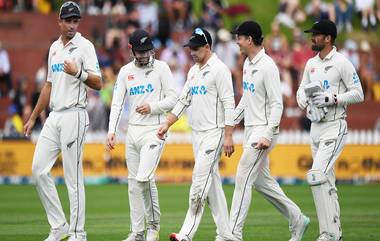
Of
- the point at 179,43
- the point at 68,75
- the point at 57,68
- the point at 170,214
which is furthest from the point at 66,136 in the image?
the point at 179,43

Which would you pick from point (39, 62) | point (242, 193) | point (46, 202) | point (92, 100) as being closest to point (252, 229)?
point (242, 193)

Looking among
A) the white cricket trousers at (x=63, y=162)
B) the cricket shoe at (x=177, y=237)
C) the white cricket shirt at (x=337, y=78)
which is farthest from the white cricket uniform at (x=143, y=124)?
the white cricket shirt at (x=337, y=78)

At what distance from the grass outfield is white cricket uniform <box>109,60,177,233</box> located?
2.40 ft

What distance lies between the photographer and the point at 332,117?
1410 centimetres

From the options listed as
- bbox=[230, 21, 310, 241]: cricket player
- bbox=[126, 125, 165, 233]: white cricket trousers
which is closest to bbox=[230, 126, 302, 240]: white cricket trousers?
bbox=[230, 21, 310, 241]: cricket player

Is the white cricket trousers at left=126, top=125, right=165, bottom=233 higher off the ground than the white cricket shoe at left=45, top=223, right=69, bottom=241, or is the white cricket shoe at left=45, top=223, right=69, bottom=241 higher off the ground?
the white cricket trousers at left=126, top=125, right=165, bottom=233

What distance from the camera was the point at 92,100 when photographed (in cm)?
2986

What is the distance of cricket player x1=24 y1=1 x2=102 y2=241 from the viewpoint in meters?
13.9

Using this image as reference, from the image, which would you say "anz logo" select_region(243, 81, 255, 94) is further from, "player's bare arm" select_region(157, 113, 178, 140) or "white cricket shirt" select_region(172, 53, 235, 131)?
"player's bare arm" select_region(157, 113, 178, 140)

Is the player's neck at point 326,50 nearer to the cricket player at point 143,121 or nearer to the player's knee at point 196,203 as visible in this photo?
the cricket player at point 143,121

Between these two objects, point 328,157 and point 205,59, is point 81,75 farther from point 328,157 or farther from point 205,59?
point 328,157

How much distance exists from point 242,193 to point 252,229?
265cm

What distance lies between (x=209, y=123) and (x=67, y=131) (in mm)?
1755

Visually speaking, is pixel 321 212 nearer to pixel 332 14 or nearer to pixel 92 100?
pixel 92 100
